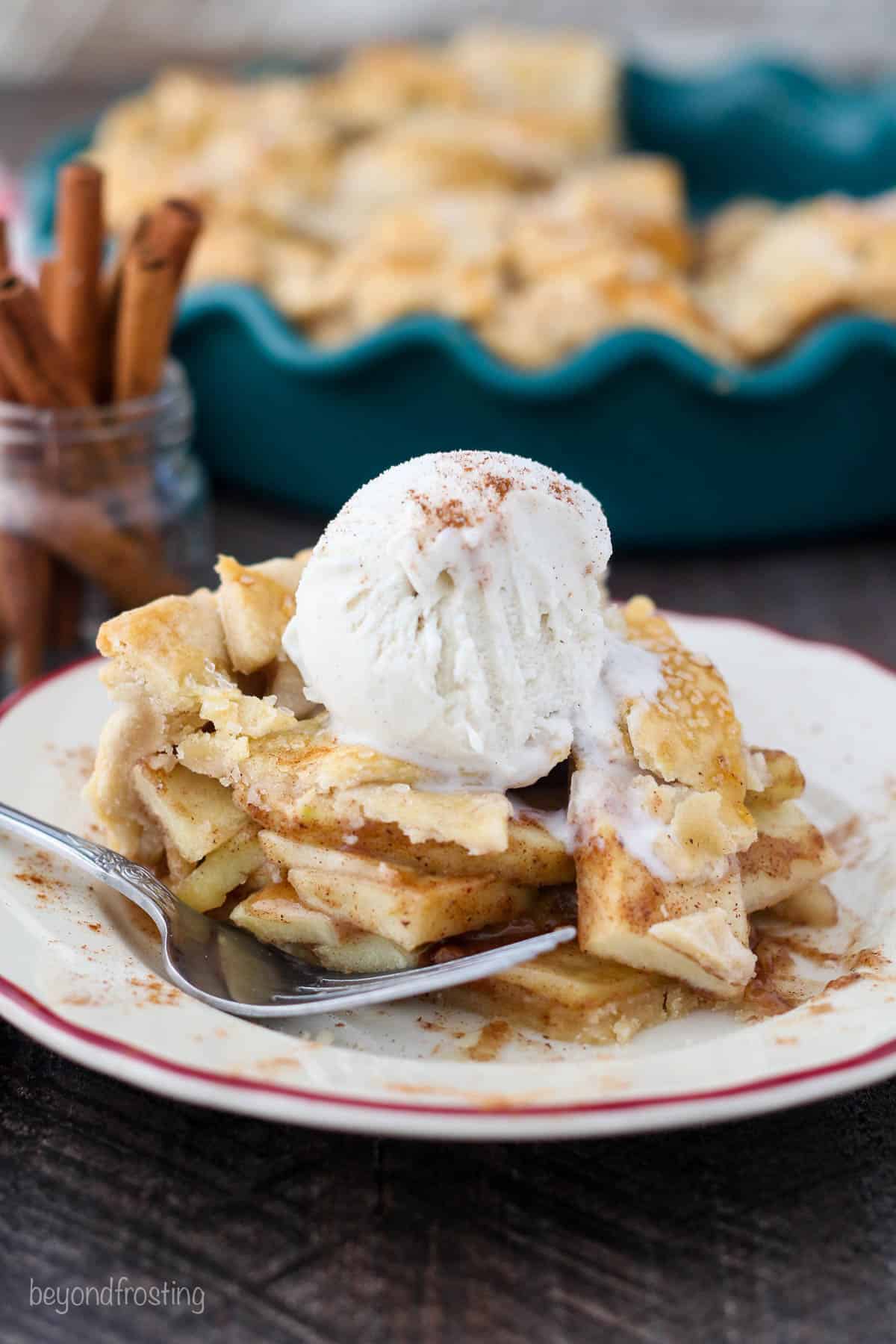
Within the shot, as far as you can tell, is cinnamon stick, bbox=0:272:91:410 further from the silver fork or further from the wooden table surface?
the wooden table surface

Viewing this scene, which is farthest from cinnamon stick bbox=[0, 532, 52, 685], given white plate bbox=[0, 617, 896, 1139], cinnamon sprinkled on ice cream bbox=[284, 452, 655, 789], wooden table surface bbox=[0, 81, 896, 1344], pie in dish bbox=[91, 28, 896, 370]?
wooden table surface bbox=[0, 81, 896, 1344]

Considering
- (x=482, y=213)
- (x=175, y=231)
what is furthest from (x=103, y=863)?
(x=482, y=213)

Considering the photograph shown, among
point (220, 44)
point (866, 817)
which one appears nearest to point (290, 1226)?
point (866, 817)

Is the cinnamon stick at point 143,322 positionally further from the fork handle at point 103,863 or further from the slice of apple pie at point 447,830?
the fork handle at point 103,863

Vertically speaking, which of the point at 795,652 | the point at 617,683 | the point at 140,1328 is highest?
the point at 617,683

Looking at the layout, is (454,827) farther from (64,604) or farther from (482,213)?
(482,213)

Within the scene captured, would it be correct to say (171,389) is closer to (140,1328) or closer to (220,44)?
(140,1328)
